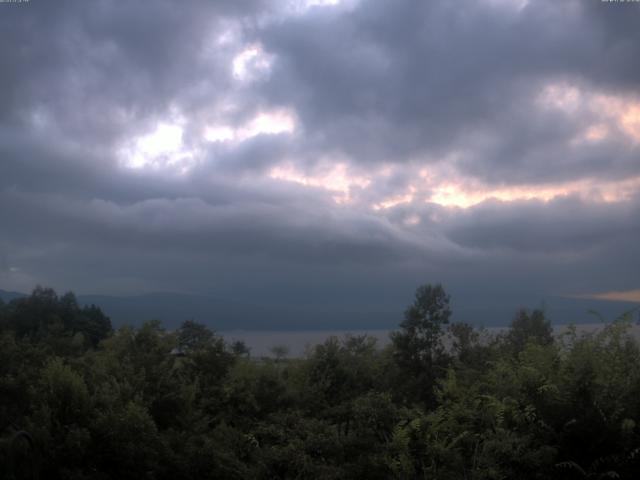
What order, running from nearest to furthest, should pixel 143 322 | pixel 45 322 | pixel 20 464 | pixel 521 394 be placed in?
pixel 20 464 < pixel 521 394 < pixel 143 322 < pixel 45 322

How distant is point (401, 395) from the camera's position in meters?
22.3

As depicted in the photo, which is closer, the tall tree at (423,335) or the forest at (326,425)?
the forest at (326,425)

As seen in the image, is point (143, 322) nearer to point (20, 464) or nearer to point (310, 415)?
point (310, 415)

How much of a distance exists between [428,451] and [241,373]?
6.84 meters

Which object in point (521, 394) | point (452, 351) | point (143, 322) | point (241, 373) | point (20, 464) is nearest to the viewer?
point (20, 464)

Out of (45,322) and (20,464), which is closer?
(20,464)

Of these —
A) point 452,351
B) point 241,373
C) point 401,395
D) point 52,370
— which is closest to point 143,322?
point 241,373

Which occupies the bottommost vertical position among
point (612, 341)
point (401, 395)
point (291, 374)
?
point (401, 395)

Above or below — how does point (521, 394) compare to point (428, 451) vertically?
above

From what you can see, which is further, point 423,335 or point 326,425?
point 423,335

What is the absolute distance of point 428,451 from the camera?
1034cm

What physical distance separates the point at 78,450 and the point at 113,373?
14.1ft

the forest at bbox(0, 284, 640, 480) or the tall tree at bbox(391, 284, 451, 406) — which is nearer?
the forest at bbox(0, 284, 640, 480)

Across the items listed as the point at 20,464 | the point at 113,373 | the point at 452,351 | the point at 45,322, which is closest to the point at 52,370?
the point at 20,464
